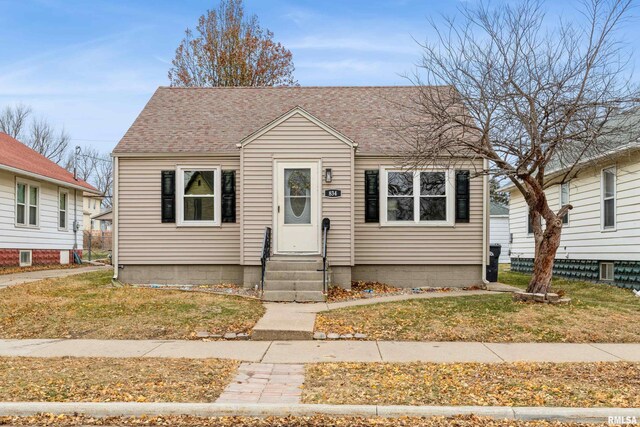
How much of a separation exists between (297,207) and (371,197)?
1.94m

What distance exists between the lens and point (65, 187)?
2350 cm

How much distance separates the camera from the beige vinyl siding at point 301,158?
44.3 feet

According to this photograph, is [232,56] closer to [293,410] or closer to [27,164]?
[27,164]

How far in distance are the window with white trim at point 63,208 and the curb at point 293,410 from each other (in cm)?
1935

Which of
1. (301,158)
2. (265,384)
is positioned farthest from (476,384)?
(301,158)

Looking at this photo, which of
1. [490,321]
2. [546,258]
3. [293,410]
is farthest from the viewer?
[546,258]

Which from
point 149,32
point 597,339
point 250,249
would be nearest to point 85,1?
point 149,32

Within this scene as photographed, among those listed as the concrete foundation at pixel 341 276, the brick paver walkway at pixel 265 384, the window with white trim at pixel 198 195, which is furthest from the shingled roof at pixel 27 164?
the brick paver walkway at pixel 265 384

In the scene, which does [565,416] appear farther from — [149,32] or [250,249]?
[149,32]

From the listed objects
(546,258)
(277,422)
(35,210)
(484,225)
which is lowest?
(277,422)

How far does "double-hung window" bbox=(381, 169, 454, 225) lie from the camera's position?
14.4 metres

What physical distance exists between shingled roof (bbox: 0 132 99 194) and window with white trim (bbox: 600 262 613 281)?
17528mm

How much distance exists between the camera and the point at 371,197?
47.2 feet

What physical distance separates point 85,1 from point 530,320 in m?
12.7
